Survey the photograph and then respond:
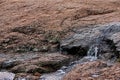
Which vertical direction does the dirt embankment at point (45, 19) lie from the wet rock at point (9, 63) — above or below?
above

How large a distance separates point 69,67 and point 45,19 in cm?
318

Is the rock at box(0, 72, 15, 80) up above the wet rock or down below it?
below

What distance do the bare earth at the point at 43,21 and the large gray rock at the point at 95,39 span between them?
1.36 ft

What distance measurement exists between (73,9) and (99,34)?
8.78 ft

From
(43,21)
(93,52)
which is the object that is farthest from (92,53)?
(43,21)

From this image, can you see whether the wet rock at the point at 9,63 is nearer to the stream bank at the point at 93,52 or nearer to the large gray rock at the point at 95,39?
the stream bank at the point at 93,52

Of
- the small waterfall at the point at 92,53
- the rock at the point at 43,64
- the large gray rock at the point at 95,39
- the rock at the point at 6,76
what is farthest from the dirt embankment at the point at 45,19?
the rock at the point at 6,76

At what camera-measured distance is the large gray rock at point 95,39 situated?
9047 mm

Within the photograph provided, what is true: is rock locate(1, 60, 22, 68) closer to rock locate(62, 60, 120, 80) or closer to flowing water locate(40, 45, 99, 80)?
flowing water locate(40, 45, 99, 80)

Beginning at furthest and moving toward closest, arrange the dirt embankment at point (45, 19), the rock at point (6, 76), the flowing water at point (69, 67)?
1. the dirt embankment at point (45, 19)
2. the flowing water at point (69, 67)
3. the rock at point (6, 76)

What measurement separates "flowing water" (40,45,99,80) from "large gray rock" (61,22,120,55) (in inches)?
6.3

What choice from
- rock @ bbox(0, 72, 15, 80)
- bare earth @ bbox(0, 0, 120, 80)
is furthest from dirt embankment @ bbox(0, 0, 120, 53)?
rock @ bbox(0, 72, 15, 80)

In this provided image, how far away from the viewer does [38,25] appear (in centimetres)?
1134

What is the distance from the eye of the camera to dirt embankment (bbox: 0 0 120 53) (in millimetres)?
10539
